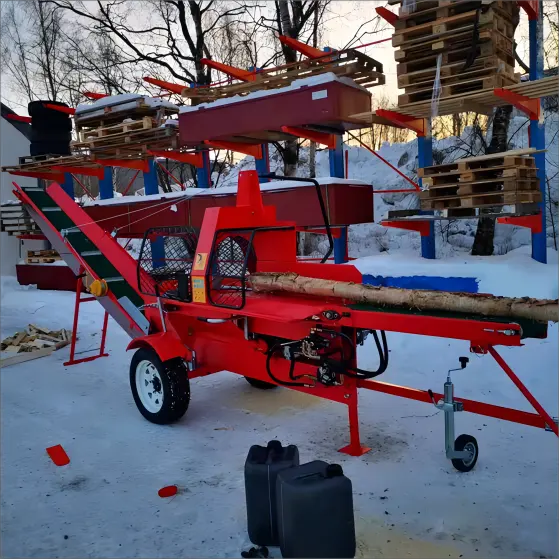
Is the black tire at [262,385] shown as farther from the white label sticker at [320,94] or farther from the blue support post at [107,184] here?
the blue support post at [107,184]

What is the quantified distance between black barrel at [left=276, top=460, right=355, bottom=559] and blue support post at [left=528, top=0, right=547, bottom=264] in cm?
643

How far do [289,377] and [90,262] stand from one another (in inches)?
146

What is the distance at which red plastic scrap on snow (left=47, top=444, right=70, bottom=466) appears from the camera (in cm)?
482

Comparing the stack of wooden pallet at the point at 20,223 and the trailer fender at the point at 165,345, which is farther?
the stack of wooden pallet at the point at 20,223

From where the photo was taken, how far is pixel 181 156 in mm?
14383

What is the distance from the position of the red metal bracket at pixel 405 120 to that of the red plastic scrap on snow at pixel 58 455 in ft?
23.2

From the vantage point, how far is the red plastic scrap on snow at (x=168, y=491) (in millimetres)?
4160

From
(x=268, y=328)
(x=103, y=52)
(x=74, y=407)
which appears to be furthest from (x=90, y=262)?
(x=103, y=52)

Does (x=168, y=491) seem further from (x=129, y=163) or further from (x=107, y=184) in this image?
(x=107, y=184)

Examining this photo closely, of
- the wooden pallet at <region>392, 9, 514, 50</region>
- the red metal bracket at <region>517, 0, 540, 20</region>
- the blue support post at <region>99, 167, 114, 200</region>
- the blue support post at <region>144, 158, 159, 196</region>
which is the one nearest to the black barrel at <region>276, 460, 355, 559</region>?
the wooden pallet at <region>392, 9, 514, 50</region>

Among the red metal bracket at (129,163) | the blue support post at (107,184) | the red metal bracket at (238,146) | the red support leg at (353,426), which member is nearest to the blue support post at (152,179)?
the red metal bracket at (129,163)

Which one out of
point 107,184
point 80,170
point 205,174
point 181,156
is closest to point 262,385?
point 181,156

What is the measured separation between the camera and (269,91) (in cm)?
1077

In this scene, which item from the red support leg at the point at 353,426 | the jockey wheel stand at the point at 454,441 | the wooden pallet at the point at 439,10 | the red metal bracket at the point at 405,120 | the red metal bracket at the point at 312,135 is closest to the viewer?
the jockey wheel stand at the point at 454,441
